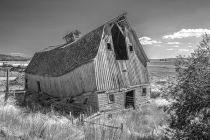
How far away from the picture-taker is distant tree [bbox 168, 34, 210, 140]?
21.8ft

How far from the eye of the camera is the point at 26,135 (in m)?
4.70

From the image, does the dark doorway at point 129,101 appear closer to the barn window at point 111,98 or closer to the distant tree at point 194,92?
the barn window at point 111,98

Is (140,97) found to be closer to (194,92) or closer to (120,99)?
(120,99)

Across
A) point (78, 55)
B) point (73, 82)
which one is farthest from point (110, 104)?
point (78, 55)

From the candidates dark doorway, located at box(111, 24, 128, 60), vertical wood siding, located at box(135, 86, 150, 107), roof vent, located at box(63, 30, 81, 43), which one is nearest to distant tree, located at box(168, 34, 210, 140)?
vertical wood siding, located at box(135, 86, 150, 107)

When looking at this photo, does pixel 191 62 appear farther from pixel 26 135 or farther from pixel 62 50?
pixel 62 50

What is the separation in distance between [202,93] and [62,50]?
19008 mm

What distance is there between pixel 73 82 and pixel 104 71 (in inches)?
164

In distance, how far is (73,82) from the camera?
56.4ft

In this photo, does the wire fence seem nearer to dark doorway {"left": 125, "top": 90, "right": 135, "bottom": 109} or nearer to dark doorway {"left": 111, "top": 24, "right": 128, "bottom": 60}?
dark doorway {"left": 125, "top": 90, "right": 135, "bottom": 109}

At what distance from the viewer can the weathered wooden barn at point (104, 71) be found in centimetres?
1505

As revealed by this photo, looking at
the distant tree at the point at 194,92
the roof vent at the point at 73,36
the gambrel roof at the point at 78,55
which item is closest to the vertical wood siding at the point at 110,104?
the gambrel roof at the point at 78,55

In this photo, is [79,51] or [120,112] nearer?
[120,112]

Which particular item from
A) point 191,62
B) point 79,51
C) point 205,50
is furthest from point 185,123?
point 79,51
